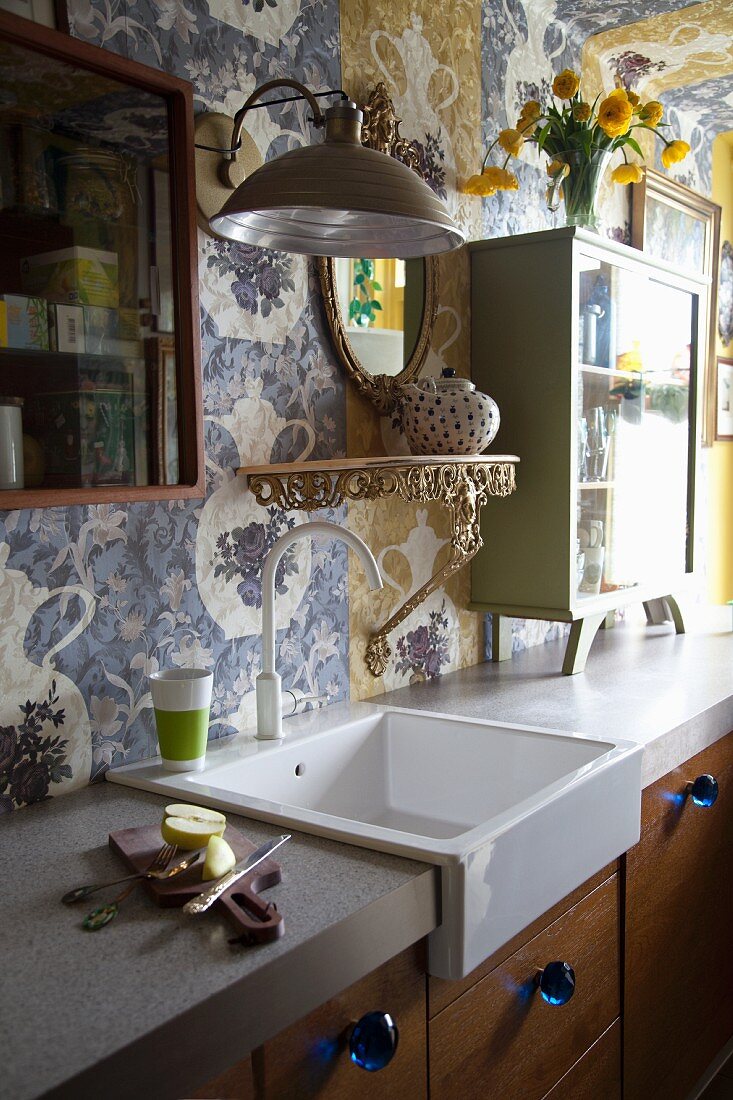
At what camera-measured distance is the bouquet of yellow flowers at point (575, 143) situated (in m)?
2.12

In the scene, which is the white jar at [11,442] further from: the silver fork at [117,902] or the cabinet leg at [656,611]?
the cabinet leg at [656,611]

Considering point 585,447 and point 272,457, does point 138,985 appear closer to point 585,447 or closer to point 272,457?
point 272,457

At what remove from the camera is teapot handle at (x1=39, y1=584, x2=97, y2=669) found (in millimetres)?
1341

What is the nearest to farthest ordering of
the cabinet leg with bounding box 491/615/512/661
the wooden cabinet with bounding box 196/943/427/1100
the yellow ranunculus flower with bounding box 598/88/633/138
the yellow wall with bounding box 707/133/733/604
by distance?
the wooden cabinet with bounding box 196/943/427/1100 < the yellow ranunculus flower with bounding box 598/88/633/138 < the cabinet leg with bounding box 491/615/512/661 < the yellow wall with bounding box 707/133/733/604

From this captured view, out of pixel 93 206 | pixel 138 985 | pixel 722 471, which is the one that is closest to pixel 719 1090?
pixel 138 985

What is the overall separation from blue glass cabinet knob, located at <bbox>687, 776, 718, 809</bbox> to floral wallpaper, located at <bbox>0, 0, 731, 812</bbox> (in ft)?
2.01

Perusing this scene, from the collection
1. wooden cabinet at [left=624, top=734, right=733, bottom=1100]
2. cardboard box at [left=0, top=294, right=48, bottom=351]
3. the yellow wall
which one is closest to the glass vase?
wooden cabinet at [left=624, top=734, right=733, bottom=1100]

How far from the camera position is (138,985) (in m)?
0.84

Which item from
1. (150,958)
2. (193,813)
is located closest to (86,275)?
(193,813)

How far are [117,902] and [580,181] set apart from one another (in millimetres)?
1887

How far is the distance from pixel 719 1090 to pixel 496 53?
2355 mm

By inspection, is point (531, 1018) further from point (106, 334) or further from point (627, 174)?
point (627, 174)

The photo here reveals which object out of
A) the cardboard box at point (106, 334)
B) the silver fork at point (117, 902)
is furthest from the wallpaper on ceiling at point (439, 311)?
the silver fork at point (117, 902)

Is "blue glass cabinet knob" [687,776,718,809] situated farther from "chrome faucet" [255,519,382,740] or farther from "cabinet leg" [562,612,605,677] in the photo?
"chrome faucet" [255,519,382,740]
